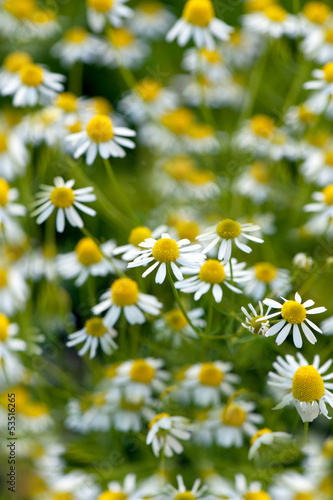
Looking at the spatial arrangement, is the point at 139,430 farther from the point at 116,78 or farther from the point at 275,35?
the point at 116,78

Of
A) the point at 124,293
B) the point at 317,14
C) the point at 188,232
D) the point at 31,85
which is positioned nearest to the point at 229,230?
the point at 124,293

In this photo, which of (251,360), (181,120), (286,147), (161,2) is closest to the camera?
(251,360)

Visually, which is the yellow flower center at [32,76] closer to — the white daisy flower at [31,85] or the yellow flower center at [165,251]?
the white daisy flower at [31,85]

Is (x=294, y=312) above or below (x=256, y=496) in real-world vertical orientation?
above

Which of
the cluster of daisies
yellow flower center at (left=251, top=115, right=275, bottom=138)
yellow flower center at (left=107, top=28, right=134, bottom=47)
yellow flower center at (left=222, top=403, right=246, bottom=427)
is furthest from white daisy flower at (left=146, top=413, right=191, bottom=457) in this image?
yellow flower center at (left=107, top=28, right=134, bottom=47)

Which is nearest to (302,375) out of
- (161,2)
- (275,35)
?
(275,35)

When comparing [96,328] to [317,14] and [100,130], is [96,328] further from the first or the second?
[317,14]
